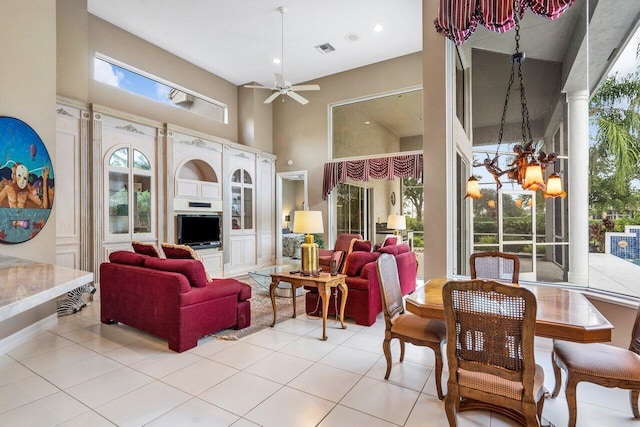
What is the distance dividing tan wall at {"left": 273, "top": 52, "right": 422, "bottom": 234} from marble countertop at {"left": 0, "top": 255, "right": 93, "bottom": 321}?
6.29 m

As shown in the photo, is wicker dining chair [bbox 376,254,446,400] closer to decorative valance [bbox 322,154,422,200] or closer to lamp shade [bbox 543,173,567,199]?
lamp shade [bbox 543,173,567,199]

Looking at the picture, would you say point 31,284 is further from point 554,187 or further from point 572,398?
point 554,187

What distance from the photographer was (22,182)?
11.3 ft

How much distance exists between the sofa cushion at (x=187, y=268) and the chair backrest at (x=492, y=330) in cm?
246

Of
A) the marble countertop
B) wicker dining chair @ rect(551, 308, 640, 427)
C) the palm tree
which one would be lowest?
wicker dining chair @ rect(551, 308, 640, 427)

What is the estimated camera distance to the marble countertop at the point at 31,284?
1118 millimetres

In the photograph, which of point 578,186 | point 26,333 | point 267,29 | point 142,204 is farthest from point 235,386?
point 267,29

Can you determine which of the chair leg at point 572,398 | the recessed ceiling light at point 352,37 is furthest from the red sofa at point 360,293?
the recessed ceiling light at point 352,37

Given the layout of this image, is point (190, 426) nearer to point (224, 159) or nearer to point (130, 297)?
point (130, 297)

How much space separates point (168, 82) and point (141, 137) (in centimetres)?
163

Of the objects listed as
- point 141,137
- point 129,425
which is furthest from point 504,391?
point 141,137

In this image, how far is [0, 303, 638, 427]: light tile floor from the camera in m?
2.09

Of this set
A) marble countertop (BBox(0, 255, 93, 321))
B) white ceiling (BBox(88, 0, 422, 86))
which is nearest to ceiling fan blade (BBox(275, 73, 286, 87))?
white ceiling (BBox(88, 0, 422, 86))

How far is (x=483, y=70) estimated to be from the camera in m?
4.39
